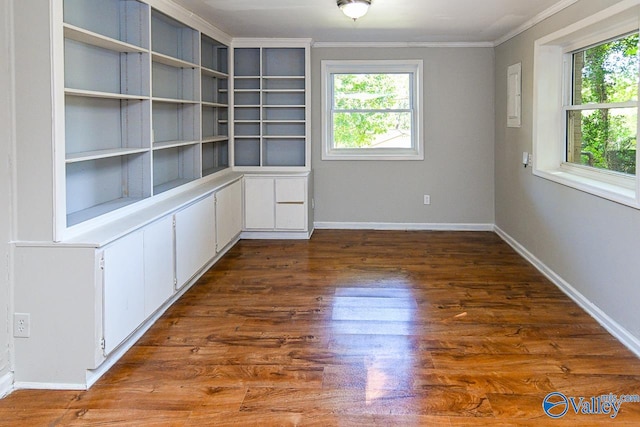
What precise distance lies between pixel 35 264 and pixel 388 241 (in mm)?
4421

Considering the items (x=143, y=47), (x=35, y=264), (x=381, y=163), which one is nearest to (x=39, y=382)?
(x=35, y=264)

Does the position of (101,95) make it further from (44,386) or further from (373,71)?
(373,71)

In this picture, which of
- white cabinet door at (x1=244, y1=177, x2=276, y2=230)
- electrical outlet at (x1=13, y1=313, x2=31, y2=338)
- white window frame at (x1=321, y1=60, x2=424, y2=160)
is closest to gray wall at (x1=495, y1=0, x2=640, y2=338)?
white window frame at (x1=321, y1=60, x2=424, y2=160)

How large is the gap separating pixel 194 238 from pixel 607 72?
337 cm

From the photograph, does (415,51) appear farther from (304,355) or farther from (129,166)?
(304,355)

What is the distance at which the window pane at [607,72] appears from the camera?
165 inches

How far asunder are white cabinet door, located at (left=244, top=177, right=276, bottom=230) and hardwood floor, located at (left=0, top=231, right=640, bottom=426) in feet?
4.99

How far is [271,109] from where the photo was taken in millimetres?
7461

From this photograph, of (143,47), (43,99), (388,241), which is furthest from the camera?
(388,241)

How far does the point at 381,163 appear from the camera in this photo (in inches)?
297

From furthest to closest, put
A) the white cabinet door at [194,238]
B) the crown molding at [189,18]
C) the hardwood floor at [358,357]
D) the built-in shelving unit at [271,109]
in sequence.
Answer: the built-in shelving unit at [271,109]
the crown molding at [189,18]
the white cabinet door at [194,238]
the hardwood floor at [358,357]

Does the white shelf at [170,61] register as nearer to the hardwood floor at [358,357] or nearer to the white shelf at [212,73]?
the white shelf at [212,73]

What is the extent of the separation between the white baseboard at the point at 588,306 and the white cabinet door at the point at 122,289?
9.29 ft

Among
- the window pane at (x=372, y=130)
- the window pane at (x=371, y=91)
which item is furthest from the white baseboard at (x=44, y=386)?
the window pane at (x=371, y=91)
